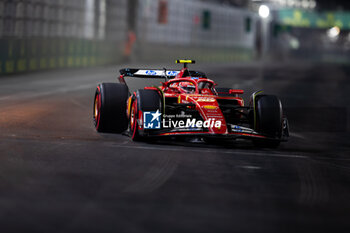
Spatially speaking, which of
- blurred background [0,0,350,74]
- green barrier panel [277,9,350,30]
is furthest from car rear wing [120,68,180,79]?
green barrier panel [277,9,350,30]

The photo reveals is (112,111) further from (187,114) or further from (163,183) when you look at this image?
(163,183)

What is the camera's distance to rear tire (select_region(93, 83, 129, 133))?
11.6 m

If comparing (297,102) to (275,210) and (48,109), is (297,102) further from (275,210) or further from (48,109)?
(275,210)

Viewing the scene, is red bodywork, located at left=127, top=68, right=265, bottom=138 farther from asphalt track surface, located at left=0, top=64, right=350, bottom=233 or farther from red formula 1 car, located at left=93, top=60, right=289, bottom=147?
asphalt track surface, located at left=0, top=64, right=350, bottom=233

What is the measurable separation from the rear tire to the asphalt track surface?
0.24 m

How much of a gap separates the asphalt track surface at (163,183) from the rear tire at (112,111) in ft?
0.80

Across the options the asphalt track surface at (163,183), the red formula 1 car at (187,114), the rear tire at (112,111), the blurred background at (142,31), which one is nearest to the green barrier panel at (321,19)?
the blurred background at (142,31)

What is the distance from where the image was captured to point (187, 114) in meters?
10.8

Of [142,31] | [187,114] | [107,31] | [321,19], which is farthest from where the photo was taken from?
[321,19]

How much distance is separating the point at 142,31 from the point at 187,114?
136 feet

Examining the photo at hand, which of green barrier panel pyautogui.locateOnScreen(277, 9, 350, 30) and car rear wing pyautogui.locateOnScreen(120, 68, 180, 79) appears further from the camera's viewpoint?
green barrier panel pyautogui.locateOnScreen(277, 9, 350, 30)

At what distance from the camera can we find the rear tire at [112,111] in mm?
11578

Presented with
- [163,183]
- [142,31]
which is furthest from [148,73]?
[142,31]


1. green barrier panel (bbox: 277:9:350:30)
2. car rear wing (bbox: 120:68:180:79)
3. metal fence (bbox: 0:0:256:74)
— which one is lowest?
car rear wing (bbox: 120:68:180:79)
